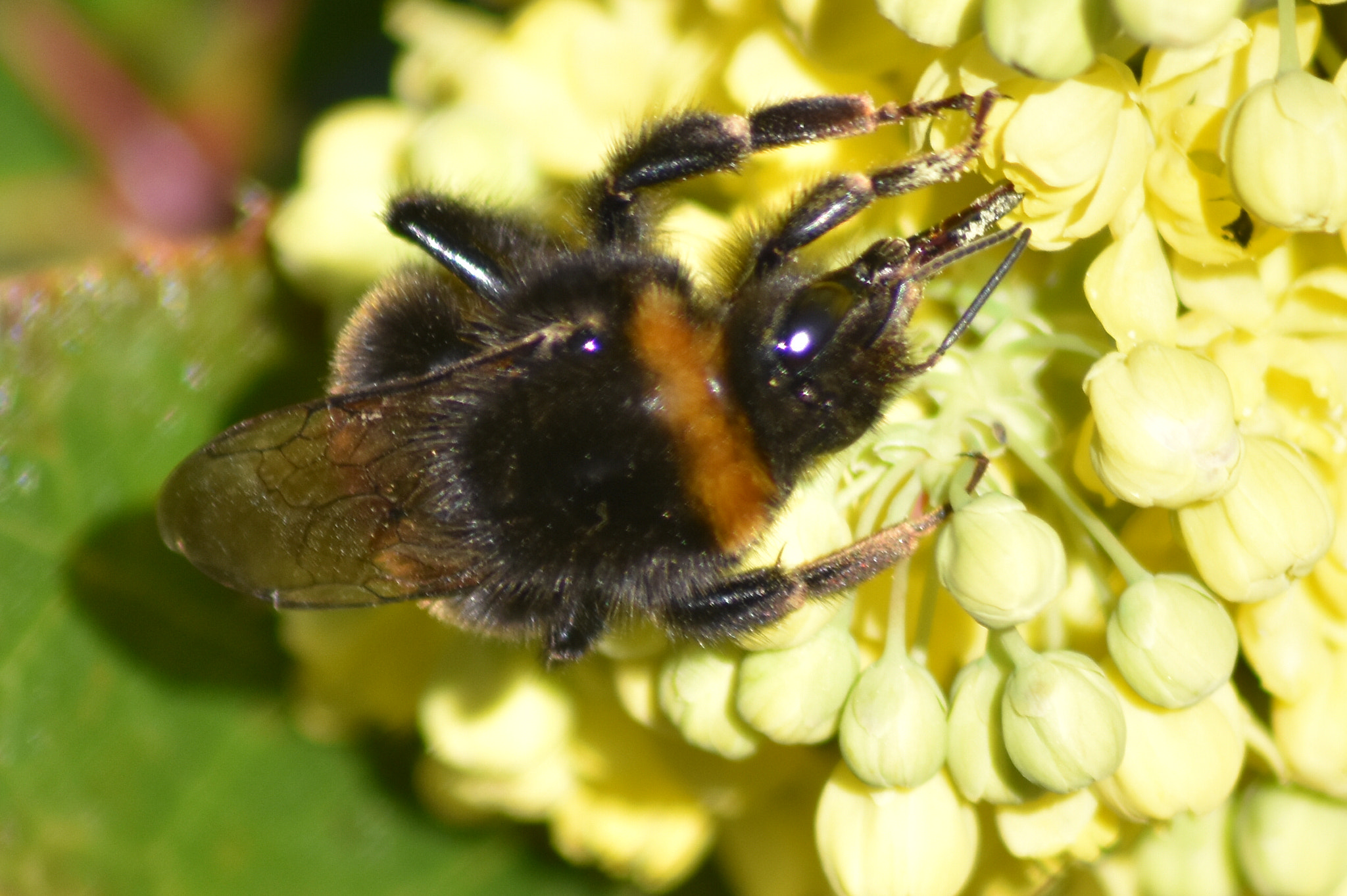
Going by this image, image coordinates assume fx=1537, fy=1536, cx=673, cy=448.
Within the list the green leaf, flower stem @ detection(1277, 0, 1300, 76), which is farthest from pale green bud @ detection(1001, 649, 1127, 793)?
the green leaf

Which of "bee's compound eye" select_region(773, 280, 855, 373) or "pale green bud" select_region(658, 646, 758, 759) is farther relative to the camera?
"pale green bud" select_region(658, 646, 758, 759)

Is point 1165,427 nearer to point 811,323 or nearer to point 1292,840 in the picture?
point 811,323

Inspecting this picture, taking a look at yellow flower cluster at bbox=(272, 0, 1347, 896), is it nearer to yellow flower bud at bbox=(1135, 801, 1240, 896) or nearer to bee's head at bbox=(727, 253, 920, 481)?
yellow flower bud at bbox=(1135, 801, 1240, 896)

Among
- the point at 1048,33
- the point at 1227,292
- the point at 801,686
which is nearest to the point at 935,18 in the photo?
the point at 1048,33

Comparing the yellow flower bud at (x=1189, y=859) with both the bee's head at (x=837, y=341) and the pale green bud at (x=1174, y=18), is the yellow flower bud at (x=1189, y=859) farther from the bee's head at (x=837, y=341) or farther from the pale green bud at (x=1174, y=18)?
the pale green bud at (x=1174, y=18)

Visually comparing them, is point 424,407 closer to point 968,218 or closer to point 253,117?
point 968,218

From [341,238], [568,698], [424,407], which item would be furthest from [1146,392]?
[341,238]
